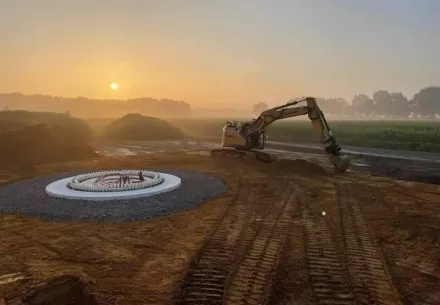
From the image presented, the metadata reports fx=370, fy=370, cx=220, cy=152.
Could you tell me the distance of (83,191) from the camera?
14859 mm

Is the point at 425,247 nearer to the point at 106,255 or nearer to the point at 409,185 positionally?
the point at 106,255

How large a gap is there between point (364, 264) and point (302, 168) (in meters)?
14.4

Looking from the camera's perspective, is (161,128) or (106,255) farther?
(161,128)

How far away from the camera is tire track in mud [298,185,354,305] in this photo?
7.29 m

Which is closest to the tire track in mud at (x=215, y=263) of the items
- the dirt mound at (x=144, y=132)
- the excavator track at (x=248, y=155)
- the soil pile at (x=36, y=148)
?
the excavator track at (x=248, y=155)

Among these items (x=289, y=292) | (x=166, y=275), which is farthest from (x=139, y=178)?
(x=289, y=292)

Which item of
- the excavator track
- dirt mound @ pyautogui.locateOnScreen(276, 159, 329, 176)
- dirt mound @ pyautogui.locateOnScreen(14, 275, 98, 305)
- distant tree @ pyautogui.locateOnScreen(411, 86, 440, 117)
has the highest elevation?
distant tree @ pyautogui.locateOnScreen(411, 86, 440, 117)

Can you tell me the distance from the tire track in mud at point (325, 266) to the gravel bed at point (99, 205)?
4.65 meters

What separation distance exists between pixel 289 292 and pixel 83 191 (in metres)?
10.2

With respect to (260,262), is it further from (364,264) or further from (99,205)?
(99,205)

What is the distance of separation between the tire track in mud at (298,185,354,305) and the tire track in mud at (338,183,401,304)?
0.71ft

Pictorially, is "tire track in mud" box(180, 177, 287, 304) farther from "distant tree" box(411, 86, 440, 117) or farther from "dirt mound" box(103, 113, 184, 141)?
"distant tree" box(411, 86, 440, 117)

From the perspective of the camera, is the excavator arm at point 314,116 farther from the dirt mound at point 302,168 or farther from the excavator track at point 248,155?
the excavator track at point 248,155

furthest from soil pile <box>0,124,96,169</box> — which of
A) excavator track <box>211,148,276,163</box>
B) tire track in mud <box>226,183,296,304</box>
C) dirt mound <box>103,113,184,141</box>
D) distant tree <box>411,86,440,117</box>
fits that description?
distant tree <box>411,86,440,117</box>
